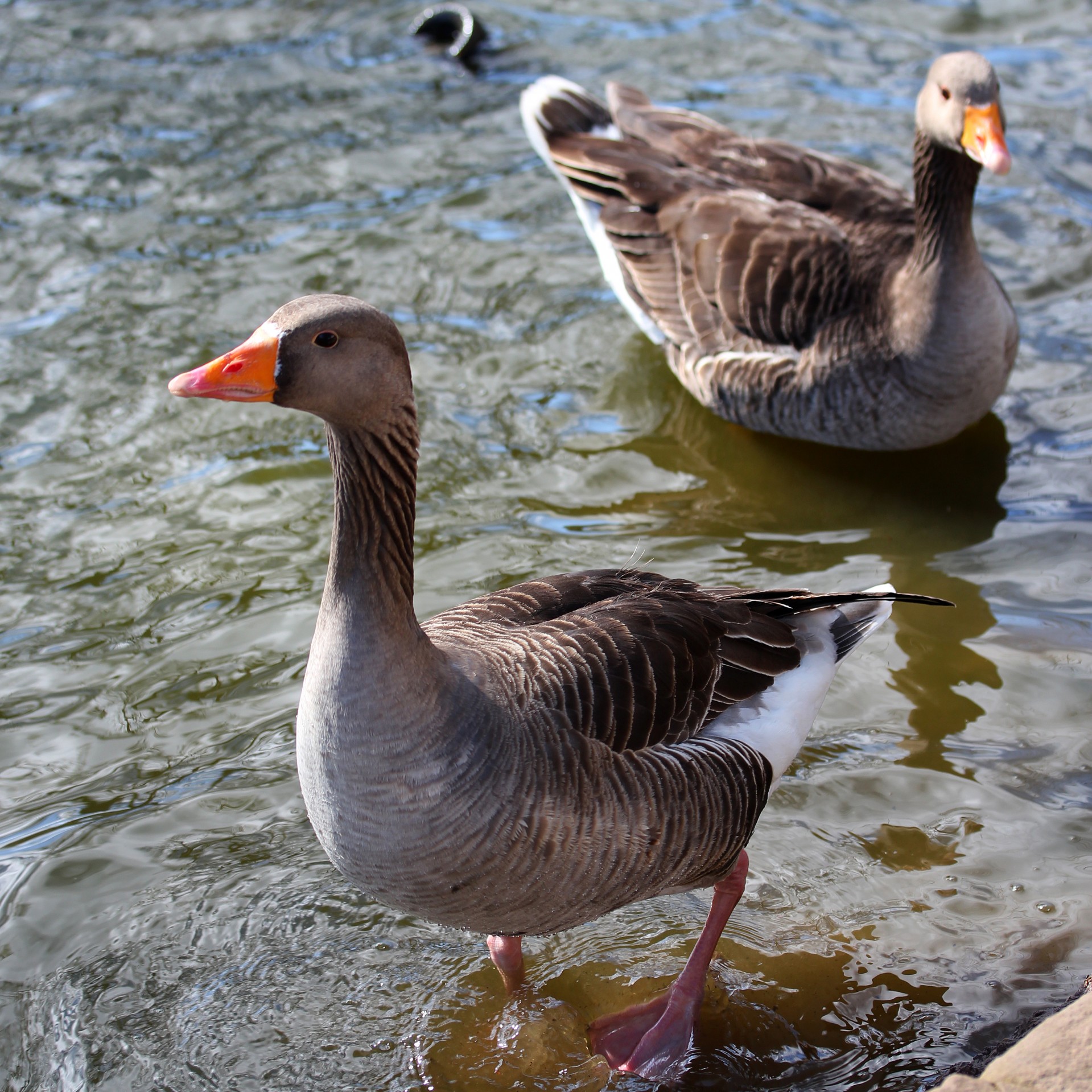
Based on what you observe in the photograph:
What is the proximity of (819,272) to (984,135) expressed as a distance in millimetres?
1012

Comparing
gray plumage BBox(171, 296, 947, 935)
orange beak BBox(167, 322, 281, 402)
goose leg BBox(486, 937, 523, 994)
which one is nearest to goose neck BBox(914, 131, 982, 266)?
gray plumage BBox(171, 296, 947, 935)

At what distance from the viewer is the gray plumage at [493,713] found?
3156mm

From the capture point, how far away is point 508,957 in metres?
4.07

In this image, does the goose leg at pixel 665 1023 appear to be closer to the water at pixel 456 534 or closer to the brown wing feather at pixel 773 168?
the water at pixel 456 534

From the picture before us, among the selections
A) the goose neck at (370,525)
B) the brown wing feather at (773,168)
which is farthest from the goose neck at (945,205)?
the goose neck at (370,525)

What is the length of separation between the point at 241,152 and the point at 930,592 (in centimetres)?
605

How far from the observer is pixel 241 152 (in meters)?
9.07

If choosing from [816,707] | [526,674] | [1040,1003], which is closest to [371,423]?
[526,674]

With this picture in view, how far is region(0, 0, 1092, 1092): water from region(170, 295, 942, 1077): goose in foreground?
54 centimetres

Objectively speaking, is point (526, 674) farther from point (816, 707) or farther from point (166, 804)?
point (166, 804)

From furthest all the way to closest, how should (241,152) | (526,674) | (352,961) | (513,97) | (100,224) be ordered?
1. (513,97)
2. (241,152)
3. (100,224)
4. (352,961)
5. (526,674)

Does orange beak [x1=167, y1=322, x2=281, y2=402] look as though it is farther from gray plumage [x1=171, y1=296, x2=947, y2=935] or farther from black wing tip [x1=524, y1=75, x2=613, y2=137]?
black wing tip [x1=524, y1=75, x2=613, y2=137]

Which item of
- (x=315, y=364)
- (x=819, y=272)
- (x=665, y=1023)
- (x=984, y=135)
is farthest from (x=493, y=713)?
(x=984, y=135)

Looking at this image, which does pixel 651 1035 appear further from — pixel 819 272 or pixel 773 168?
pixel 773 168
